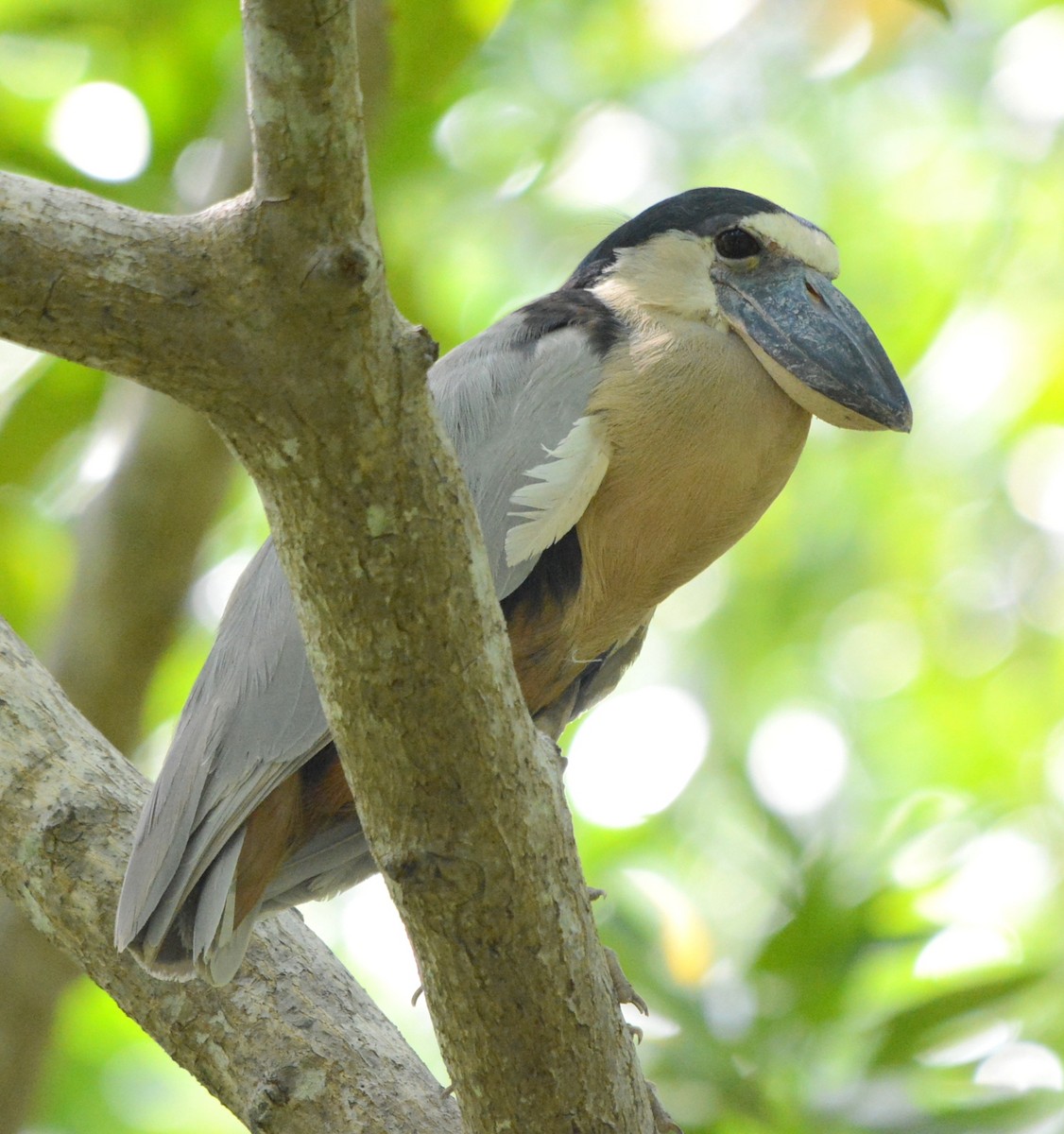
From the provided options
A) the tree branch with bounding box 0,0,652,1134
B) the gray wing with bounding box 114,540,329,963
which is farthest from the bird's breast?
the tree branch with bounding box 0,0,652,1134

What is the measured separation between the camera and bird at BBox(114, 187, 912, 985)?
8.15 feet

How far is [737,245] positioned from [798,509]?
5.18 m

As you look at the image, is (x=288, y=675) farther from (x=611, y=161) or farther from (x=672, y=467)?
(x=611, y=161)

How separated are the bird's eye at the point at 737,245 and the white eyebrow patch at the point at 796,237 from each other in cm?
2

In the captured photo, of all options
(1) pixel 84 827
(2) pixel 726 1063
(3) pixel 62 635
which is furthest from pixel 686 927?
(1) pixel 84 827

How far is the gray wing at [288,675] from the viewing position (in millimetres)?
2408

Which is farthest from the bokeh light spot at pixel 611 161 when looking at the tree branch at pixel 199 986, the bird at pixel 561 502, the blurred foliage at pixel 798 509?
the tree branch at pixel 199 986

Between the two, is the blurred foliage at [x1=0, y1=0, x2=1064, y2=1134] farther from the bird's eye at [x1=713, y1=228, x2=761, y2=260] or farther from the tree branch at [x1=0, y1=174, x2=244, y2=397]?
the tree branch at [x1=0, y1=174, x2=244, y2=397]

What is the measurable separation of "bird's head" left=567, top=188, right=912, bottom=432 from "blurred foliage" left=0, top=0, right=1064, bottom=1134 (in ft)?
2.13

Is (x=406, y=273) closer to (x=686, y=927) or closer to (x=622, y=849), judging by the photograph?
(x=686, y=927)

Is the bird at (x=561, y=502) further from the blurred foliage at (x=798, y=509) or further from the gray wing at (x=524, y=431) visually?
the blurred foliage at (x=798, y=509)

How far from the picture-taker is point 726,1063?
401 cm

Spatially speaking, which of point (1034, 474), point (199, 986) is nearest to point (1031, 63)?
point (1034, 474)

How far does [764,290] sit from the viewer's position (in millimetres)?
2941
